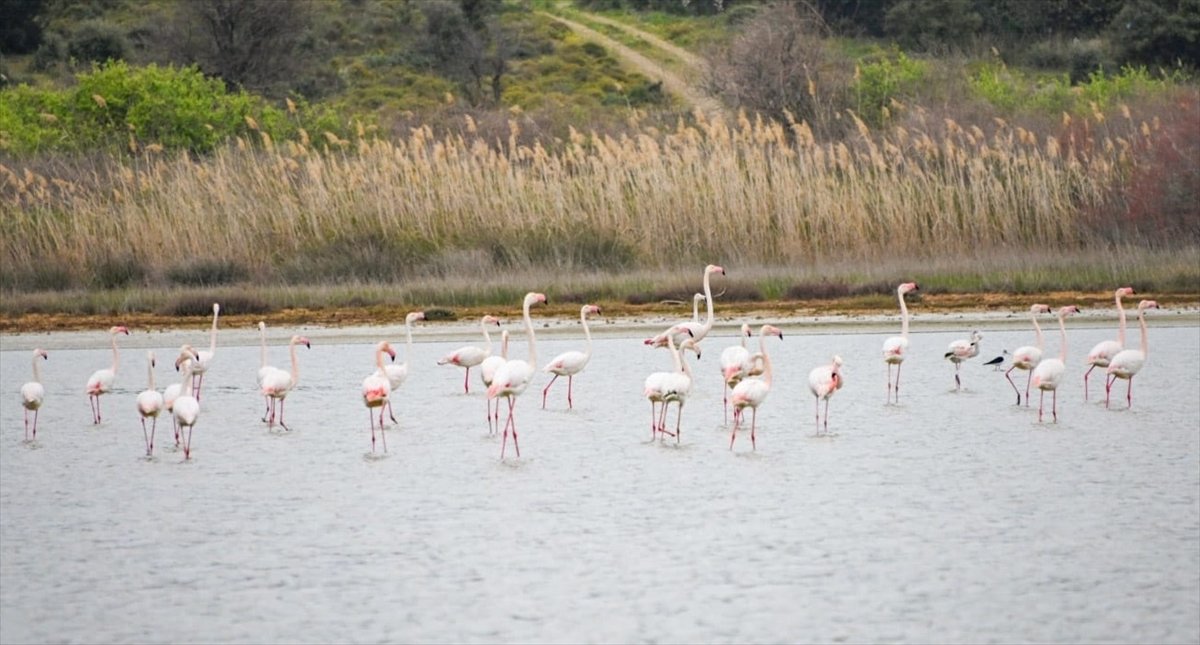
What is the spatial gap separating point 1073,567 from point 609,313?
1104cm

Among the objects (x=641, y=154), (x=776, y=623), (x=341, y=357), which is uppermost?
(x=641, y=154)

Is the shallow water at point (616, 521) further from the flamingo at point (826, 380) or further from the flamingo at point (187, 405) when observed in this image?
the flamingo at point (826, 380)

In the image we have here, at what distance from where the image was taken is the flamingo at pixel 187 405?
10.9 metres

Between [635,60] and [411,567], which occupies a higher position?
[635,60]

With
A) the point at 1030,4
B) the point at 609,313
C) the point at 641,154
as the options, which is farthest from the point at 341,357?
the point at 1030,4

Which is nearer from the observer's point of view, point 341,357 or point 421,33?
point 341,357

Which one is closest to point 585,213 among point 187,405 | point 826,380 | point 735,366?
point 735,366

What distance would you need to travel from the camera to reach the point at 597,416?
42.1 ft

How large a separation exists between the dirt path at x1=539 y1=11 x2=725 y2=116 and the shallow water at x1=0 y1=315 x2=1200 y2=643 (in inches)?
1318

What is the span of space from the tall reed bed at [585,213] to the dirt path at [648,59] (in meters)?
24.4

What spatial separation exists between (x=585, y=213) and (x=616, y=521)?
40.0 feet

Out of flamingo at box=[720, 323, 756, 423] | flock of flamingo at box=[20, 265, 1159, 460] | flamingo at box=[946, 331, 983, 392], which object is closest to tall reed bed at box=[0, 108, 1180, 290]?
flock of flamingo at box=[20, 265, 1159, 460]

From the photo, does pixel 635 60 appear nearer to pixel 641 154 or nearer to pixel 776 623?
pixel 641 154

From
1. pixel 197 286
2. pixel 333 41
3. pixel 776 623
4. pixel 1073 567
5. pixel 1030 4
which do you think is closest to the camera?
pixel 776 623
